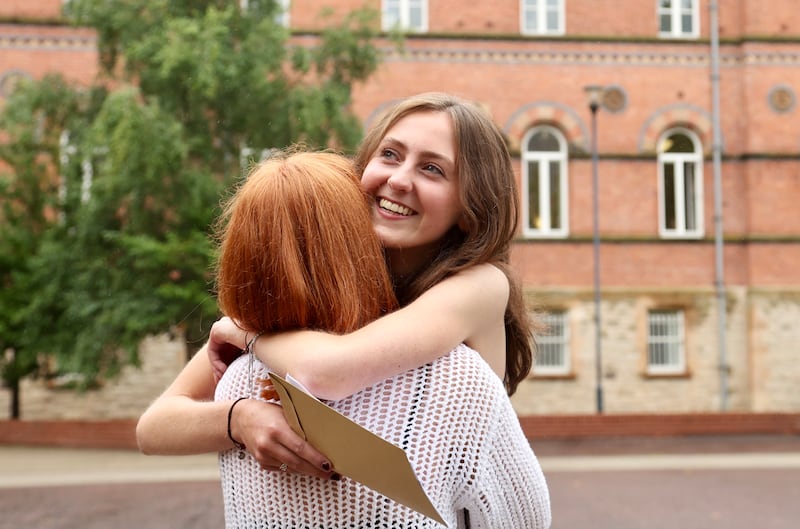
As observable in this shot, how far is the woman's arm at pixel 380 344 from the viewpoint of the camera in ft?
4.87

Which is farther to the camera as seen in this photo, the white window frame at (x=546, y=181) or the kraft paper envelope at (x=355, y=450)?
the white window frame at (x=546, y=181)

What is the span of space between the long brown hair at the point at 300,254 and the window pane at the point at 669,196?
1997 cm

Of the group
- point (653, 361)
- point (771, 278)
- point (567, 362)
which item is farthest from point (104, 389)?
point (771, 278)

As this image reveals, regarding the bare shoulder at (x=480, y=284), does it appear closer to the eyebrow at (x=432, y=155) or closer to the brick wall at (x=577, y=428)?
the eyebrow at (x=432, y=155)

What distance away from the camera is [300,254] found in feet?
4.91

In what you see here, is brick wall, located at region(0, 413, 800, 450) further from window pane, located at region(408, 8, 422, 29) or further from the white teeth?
the white teeth

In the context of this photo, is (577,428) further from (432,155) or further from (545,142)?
(432,155)

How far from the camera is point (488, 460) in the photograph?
1557 mm

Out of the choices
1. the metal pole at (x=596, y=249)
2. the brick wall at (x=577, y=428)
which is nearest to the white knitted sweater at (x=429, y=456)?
the brick wall at (x=577, y=428)

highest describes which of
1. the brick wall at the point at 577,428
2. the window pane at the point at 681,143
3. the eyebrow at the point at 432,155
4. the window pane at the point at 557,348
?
the window pane at the point at 681,143

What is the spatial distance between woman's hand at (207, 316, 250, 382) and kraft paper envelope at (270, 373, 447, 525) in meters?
0.29

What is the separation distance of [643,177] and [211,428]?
1959 cm

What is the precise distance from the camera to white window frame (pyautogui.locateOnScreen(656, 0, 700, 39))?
2100 cm

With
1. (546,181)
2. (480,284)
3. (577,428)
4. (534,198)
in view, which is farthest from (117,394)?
(480,284)
